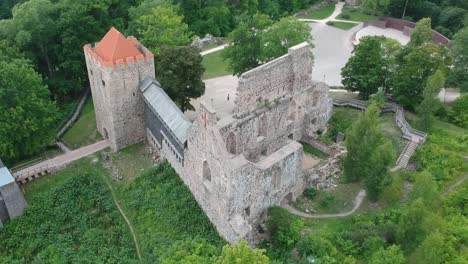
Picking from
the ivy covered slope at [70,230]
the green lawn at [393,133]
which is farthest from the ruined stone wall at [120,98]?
the green lawn at [393,133]

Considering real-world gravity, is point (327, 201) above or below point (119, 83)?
below

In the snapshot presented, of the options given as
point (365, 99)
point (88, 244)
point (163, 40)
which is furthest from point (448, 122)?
point (88, 244)

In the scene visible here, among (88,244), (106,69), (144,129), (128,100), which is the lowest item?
(88,244)

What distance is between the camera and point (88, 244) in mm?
31609

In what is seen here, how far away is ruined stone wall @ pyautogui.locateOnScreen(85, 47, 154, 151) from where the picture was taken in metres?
36.1

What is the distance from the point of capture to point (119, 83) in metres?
36.4

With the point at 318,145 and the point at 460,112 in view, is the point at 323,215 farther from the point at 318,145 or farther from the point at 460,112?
the point at 460,112

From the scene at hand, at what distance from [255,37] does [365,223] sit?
77.3ft

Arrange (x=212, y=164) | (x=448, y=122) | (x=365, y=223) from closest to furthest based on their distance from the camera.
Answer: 1. (x=212, y=164)
2. (x=365, y=223)
3. (x=448, y=122)

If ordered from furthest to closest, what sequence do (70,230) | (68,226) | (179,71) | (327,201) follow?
1. (179,71)
2. (327,201)
3. (68,226)
4. (70,230)

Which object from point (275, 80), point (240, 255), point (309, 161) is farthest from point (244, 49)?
point (240, 255)

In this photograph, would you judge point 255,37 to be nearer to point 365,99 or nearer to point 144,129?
point 365,99

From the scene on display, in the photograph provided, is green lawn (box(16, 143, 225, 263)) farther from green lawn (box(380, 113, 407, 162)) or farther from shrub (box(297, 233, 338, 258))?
green lawn (box(380, 113, 407, 162))

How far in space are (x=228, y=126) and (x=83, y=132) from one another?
16307mm
